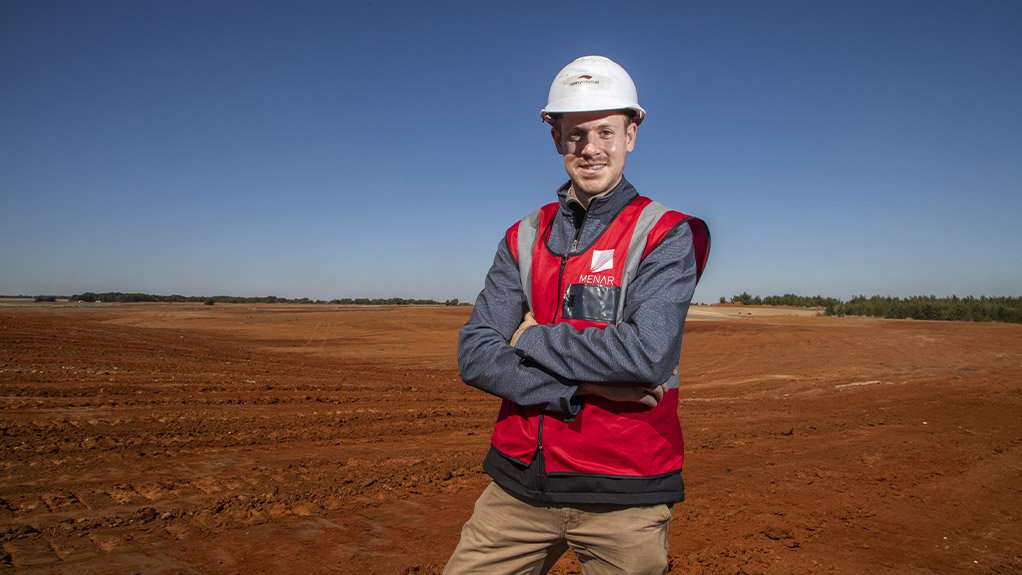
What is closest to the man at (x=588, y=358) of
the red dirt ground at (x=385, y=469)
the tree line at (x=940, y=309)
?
the red dirt ground at (x=385, y=469)

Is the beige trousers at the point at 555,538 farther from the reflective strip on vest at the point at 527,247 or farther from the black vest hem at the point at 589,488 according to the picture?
the reflective strip on vest at the point at 527,247

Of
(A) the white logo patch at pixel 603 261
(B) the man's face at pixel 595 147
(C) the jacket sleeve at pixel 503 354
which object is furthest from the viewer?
(B) the man's face at pixel 595 147

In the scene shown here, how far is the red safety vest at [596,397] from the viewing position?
1.94m

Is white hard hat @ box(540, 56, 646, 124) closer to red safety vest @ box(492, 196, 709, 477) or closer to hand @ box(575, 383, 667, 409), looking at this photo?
red safety vest @ box(492, 196, 709, 477)

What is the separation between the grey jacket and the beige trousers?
0.35 meters

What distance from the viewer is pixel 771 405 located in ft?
37.1

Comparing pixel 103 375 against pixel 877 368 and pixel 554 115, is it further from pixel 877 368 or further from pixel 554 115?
pixel 877 368

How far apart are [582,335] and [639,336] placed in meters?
0.17

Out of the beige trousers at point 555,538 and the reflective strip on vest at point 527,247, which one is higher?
the reflective strip on vest at point 527,247

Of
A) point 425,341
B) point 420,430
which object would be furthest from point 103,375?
point 425,341

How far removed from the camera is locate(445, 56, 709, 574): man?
1.91m

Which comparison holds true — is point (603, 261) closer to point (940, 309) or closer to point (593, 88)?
point (593, 88)

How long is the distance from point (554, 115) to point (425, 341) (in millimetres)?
21028

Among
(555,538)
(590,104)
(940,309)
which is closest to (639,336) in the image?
(555,538)
